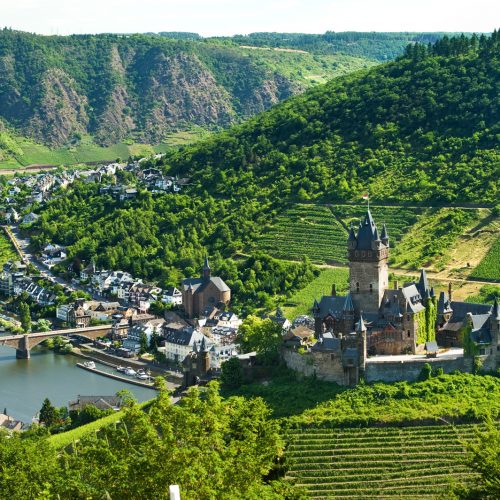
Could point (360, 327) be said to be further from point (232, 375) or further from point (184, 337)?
point (184, 337)

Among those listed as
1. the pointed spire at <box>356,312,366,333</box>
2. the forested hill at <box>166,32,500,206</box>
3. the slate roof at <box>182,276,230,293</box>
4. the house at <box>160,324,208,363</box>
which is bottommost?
the house at <box>160,324,208,363</box>

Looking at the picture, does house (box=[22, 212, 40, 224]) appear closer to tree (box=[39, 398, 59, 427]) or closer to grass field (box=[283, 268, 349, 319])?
grass field (box=[283, 268, 349, 319])

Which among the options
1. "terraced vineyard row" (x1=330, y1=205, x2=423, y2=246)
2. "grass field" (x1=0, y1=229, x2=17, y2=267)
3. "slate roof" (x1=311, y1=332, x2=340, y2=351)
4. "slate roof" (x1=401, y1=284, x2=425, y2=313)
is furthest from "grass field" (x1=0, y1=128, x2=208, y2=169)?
"slate roof" (x1=311, y1=332, x2=340, y2=351)

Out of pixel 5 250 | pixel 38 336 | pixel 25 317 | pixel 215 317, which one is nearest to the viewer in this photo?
pixel 215 317

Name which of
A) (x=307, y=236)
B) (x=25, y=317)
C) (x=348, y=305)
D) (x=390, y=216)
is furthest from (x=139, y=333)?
(x=348, y=305)

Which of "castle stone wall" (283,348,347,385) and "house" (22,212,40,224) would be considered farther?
"house" (22,212,40,224)

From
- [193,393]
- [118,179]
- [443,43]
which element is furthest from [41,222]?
[193,393]
